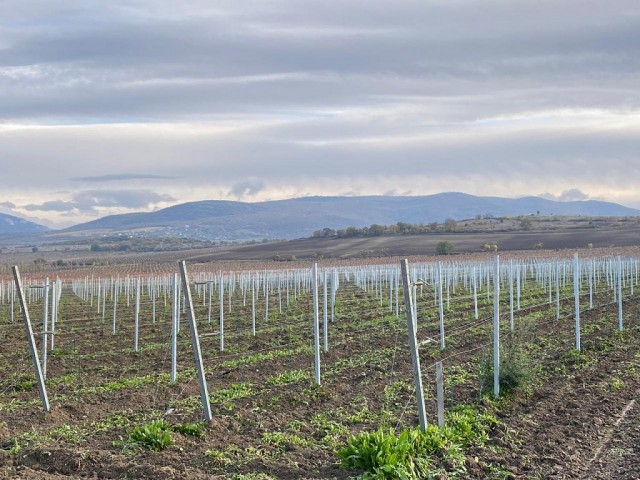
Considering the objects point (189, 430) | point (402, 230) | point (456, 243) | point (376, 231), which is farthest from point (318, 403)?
point (376, 231)

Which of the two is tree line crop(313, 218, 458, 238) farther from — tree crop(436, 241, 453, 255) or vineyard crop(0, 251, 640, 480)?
vineyard crop(0, 251, 640, 480)

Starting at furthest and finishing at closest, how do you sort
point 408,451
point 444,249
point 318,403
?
point 444,249 → point 318,403 → point 408,451

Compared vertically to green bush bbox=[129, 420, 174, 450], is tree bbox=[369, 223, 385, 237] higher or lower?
higher

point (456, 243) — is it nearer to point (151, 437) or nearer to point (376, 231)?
point (376, 231)

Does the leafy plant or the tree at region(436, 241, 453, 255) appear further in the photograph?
the tree at region(436, 241, 453, 255)

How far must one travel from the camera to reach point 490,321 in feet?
74.4

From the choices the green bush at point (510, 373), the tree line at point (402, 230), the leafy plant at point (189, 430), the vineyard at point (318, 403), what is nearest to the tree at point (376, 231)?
the tree line at point (402, 230)

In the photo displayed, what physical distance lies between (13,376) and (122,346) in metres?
5.56

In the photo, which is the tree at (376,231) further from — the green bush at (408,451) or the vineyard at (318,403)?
the green bush at (408,451)

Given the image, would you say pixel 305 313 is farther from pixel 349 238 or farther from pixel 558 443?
pixel 349 238

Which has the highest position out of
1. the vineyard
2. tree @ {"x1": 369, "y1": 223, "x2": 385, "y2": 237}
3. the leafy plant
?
tree @ {"x1": 369, "y1": 223, "x2": 385, "y2": 237}

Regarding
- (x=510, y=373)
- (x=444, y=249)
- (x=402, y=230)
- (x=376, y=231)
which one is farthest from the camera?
(x=376, y=231)

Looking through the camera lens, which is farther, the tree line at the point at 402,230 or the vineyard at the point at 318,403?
the tree line at the point at 402,230

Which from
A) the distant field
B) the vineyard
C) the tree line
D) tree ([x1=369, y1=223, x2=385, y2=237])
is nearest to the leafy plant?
the vineyard
